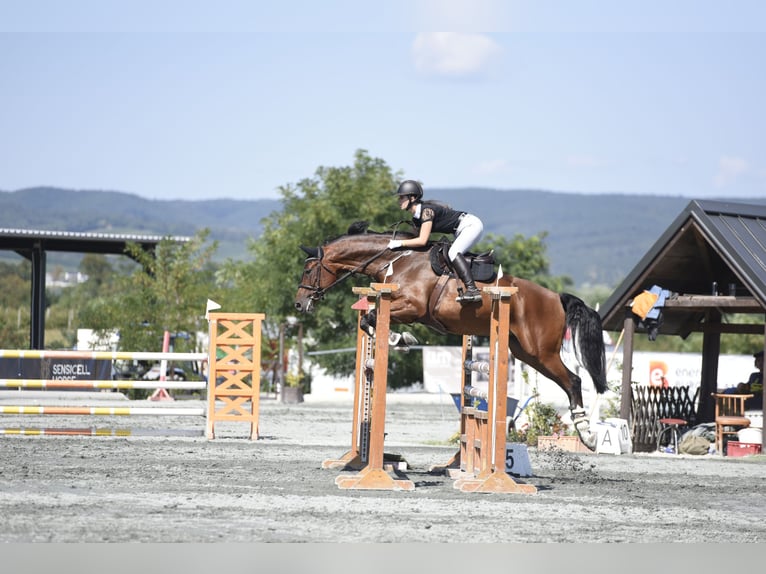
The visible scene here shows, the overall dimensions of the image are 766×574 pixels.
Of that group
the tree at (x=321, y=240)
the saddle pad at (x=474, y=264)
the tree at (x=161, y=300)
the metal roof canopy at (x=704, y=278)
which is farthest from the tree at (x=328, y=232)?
the saddle pad at (x=474, y=264)

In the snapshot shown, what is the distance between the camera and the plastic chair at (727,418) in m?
15.0

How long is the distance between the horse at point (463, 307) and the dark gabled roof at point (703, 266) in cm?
431

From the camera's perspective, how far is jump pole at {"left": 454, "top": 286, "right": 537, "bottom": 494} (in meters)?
9.31

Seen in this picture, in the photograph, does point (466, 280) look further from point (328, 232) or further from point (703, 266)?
point (328, 232)

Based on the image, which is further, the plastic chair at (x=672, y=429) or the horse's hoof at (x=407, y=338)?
the plastic chair at (x=672, y=429)

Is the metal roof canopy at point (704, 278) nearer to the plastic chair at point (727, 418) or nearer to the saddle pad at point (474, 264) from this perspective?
the plastic chair at point (727, 418)

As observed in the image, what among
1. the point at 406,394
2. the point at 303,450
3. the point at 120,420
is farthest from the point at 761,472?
the point at 406,394

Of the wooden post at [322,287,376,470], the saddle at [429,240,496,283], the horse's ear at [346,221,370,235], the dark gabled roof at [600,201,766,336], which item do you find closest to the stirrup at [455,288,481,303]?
the saddle at [429,240,496,283]

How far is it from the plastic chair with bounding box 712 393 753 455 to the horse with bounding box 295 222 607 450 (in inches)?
200

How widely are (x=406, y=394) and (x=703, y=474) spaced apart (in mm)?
19285

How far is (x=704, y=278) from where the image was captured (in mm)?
16328

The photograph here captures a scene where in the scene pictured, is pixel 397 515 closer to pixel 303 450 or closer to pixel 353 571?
pixel 353 571

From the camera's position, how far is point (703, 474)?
39.3 feet

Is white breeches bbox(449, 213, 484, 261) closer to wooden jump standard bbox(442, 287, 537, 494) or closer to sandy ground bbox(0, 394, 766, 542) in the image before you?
wooden jump standard bbox(442, 287, 537, 494)
